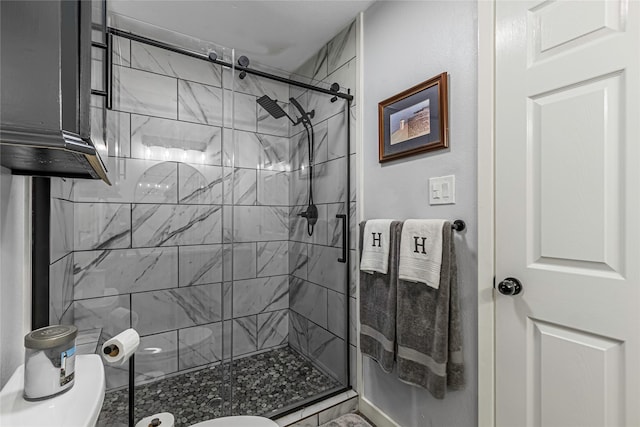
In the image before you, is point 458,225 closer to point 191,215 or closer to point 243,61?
point 191,215

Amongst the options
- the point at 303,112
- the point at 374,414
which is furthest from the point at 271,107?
the point at 374,414

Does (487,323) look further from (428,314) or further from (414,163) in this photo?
Answer: (414,163)

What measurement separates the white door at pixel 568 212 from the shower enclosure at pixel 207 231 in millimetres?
963

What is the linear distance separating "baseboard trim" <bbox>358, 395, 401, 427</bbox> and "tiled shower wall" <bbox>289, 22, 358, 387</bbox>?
0.51ft

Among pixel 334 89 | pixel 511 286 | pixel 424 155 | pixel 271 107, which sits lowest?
pixel 511 286

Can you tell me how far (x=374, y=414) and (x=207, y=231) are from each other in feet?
4.54

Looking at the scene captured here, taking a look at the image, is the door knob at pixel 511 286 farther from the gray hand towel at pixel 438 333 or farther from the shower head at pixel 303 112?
the shower head at pixel 303 112

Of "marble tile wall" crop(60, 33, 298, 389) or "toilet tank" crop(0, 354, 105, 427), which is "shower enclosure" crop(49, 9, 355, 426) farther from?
"toilet tank" crop(0, 354, 105, 427)

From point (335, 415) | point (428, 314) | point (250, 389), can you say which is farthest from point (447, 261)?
point (250, 389)

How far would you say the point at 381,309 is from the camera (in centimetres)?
152

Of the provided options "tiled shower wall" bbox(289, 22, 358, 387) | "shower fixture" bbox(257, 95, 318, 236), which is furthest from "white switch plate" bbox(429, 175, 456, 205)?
"shower fixture" bbox(257, 95, 318, 236)

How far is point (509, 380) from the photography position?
1.10m

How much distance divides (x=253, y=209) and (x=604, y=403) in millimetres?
1605

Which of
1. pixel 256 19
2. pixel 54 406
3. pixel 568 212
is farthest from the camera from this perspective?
pixel 256 19
